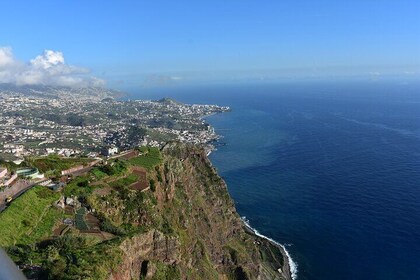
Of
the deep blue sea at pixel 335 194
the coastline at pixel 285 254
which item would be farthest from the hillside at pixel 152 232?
the deep blue sea at pixel 335 194

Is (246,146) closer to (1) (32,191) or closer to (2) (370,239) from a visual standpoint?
(2) (370,239)

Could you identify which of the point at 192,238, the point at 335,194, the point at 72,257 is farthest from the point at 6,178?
the point at 335,194

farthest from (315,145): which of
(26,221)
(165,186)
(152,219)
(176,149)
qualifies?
(26,221)

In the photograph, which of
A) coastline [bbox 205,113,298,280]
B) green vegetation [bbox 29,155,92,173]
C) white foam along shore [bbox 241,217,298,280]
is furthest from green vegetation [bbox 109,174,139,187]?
white foam along shore [bbox 241,217,298,280]

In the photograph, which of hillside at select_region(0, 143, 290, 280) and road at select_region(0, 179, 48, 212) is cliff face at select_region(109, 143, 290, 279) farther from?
road at select_region(0, 179, 48, 212)

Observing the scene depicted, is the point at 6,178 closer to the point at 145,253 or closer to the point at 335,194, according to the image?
the point at 145,253

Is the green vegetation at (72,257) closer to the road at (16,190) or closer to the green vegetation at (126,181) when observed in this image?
the road at (16,190)

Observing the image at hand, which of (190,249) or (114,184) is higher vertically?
(114,184)
